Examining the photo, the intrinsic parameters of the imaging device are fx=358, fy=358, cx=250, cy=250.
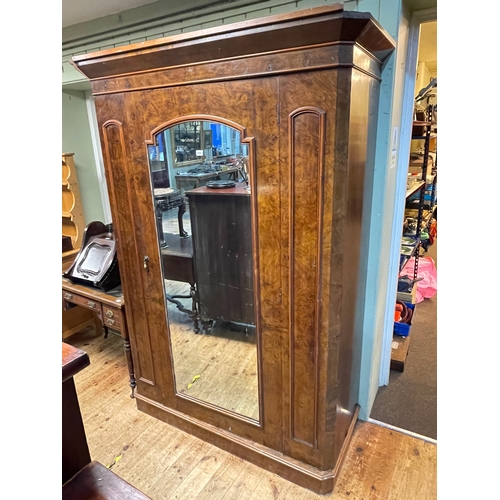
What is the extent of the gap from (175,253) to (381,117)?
1062 mm

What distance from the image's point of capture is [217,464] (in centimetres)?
173

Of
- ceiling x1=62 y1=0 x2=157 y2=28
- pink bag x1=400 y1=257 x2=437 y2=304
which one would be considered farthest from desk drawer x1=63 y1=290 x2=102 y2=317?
pink bag x1=400 y1=257 x2=437 y2=304

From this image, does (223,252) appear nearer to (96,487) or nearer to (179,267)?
(179,267)

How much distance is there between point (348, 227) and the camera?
1.27m

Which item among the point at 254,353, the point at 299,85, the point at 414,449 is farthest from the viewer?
the point at 414,449

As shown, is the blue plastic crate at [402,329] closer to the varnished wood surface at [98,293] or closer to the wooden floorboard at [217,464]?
the wooden floorboard at [217,464]

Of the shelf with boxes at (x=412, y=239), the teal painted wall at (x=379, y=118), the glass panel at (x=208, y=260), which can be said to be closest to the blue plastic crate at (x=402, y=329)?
the shelf with boxes at (x=412, y=239)

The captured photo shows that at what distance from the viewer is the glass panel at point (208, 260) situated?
1.39m

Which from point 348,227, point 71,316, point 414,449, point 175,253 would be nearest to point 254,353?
point 175,253

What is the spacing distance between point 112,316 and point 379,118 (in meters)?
1.70

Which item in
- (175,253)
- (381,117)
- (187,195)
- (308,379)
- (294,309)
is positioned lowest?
(308,379)

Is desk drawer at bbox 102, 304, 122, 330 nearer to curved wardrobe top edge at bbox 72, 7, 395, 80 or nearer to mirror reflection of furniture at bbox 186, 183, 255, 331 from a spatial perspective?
mirror reflection of furniture at bbox 186, 183, 255, 331

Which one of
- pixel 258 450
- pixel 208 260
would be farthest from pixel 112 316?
pixel 258 450
